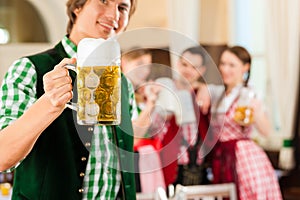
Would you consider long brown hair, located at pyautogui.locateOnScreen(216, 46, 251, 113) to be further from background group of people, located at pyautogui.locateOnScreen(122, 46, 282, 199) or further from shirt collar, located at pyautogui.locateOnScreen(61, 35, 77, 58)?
shirt collar, located at pyautogui.locateOnScreen(61, 35, 77, 58)

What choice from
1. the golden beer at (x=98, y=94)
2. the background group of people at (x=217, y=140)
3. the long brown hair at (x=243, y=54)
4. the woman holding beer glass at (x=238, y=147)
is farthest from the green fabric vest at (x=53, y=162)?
the long brown hair at (x=243, y=54)

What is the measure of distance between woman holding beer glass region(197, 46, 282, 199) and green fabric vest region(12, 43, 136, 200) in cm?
175

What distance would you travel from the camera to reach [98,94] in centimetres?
102

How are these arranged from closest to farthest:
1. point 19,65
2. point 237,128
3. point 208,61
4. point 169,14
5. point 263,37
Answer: point 19,65
point 237,128
point 208,61
point 263,37
point 169,14

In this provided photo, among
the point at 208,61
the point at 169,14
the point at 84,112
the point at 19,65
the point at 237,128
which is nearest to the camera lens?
the point at 84,112

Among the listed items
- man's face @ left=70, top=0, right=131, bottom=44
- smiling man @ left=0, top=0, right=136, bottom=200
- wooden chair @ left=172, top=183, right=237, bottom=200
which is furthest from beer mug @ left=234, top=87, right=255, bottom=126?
man's face @ left=70, top=0, right=131, bottom=44

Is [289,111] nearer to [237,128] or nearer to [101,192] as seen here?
[237,128]

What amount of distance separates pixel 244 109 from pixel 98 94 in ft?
7.07

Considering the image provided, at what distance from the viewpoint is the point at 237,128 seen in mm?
3115

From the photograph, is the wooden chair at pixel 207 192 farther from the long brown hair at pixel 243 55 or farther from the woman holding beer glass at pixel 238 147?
the long brown hair at pixel 243 55

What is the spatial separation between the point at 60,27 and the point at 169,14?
28.9 inches

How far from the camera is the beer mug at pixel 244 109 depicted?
3062 mm

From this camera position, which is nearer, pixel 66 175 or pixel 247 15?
pixel 66 175

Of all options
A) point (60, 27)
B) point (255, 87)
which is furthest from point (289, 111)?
point (60, 27)
